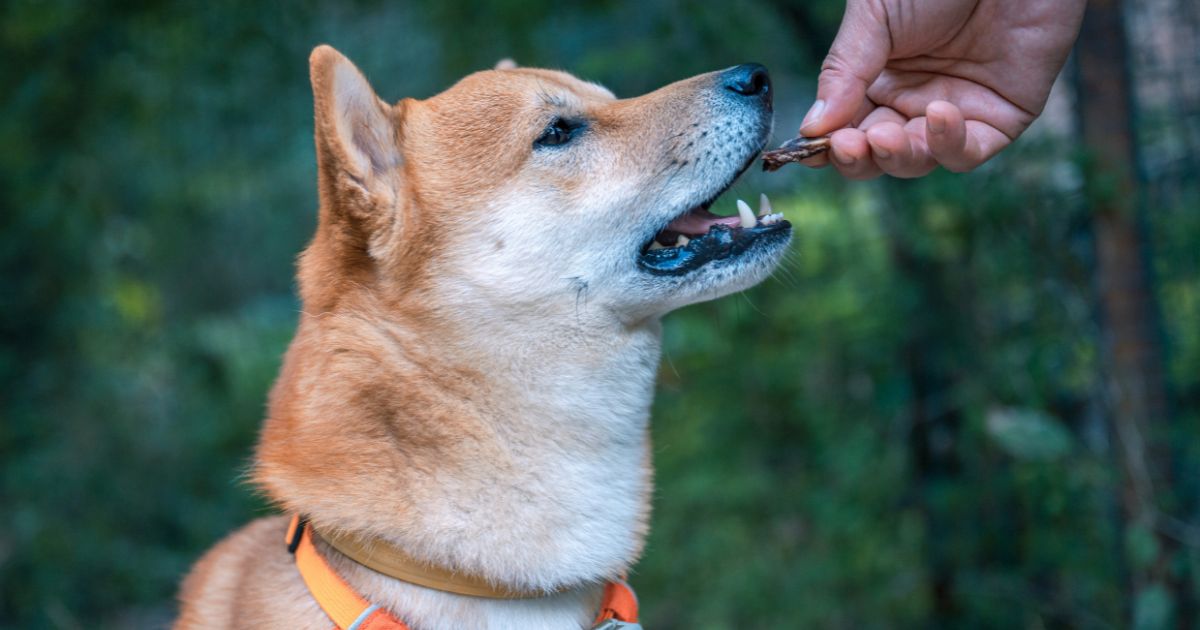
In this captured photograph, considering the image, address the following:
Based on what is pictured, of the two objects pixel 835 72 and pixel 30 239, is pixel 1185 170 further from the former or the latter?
pixel 30 239

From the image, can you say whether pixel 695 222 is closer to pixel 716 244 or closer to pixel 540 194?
pixel 716 244

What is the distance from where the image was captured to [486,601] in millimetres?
2176

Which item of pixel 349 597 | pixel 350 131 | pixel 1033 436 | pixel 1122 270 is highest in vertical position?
pixel 350 131

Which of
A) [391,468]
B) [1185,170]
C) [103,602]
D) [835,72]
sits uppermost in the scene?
[835,72]

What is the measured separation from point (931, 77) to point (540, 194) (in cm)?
97

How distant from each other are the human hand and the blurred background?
542 millimetres

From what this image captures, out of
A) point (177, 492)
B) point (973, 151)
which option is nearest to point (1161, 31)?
point (973, 151)

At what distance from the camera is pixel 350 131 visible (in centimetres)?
235

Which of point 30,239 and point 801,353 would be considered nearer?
point 801,353

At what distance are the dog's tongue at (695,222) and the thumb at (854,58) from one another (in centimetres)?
36

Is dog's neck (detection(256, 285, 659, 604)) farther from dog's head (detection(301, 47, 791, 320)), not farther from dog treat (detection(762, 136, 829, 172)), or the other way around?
dog treat (detection(762, 136, 829, 172))

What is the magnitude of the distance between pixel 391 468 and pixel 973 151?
146 cm

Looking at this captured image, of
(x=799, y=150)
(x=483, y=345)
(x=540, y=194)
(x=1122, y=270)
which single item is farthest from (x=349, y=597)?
(x=1122, y=270)

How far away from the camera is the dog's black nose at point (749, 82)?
2557 millimetres
